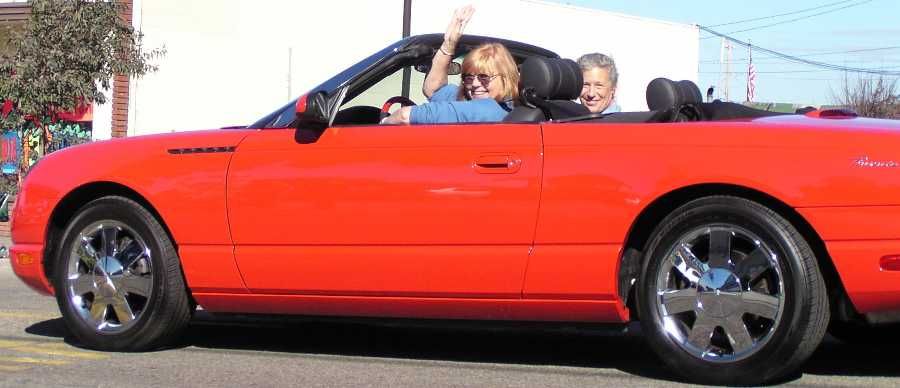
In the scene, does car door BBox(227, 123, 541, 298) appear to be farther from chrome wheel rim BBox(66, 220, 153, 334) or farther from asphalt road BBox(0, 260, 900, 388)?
chrome wheel rim BBox(66, 220, 153, 334)

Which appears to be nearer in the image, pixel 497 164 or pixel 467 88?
pixel 497 164

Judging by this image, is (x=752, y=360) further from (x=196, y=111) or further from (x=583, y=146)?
(x=196, y=111)

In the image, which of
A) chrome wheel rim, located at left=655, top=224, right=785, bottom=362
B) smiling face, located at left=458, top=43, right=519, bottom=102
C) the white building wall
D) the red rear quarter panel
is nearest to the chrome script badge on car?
the red rear quarter panel

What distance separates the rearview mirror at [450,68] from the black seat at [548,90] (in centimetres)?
65

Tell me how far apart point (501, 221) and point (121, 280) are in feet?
6.41

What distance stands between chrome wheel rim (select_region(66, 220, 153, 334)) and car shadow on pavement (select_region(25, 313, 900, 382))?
1.12 feet

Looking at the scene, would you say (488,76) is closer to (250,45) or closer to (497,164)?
(497,164)

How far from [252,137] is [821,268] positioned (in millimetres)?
2529

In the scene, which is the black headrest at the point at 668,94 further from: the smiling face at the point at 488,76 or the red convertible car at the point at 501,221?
the smiling face at the point at 488,76

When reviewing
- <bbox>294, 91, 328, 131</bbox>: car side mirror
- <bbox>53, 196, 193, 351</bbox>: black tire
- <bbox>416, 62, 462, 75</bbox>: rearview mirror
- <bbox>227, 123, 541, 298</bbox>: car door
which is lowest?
<bbox>53, 196, 193, 351</bbox>: black tire

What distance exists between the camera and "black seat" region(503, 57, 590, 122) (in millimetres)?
5405

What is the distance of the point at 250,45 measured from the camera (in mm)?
31984

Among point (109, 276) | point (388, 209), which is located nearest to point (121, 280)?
point (109, 276)

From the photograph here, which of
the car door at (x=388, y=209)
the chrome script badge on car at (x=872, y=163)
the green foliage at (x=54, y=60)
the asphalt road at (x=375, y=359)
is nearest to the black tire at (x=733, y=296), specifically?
the asphalt road at (x=375, y=359)
